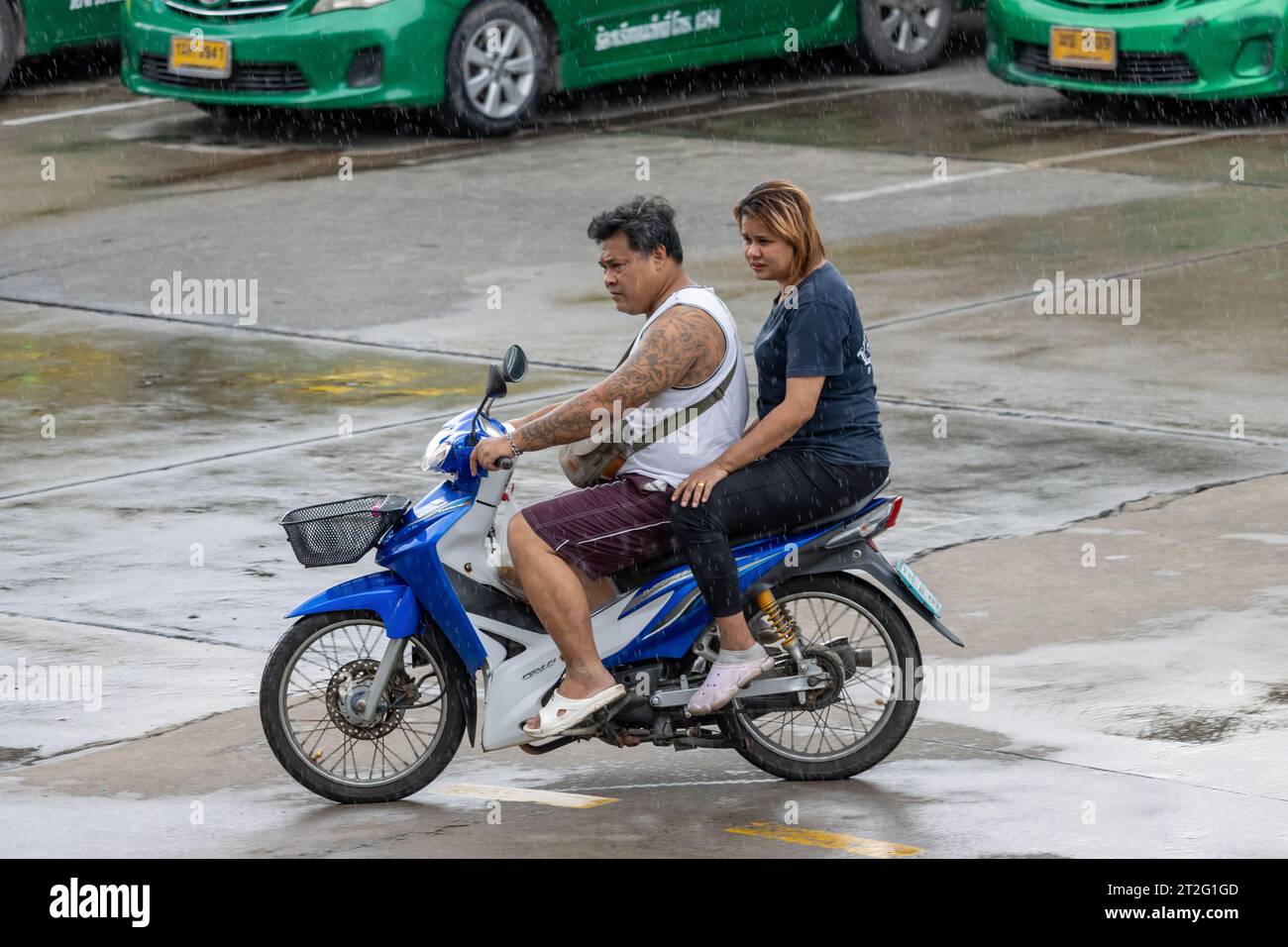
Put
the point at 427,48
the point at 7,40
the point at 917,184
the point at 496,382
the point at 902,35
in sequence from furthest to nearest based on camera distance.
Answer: the point at 902,35
the point at 7,40
the point at 427,48
the point at 917,184
the point at 496,382

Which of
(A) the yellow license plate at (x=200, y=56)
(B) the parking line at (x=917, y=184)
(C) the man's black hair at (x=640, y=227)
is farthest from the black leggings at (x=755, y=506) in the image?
(A) the yellow license plate at (x=200, y=56)

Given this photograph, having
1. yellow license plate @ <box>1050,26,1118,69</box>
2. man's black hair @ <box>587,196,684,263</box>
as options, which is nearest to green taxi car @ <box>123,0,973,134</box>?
yellow license plate @ <box>1050,26,1118,69</box>

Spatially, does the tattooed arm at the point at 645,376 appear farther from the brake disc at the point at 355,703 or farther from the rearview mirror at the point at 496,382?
the brake disc at the point at 355,703

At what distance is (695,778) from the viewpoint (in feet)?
20.2

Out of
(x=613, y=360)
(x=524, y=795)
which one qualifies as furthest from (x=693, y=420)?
(x=613, y=360)

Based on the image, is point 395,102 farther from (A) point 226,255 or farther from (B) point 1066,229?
(B) point 1066,229

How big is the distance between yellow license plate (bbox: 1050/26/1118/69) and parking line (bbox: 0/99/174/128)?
21.3ft

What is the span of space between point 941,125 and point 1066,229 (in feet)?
11.6

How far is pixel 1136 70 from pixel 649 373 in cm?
1031

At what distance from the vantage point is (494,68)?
1581 cm

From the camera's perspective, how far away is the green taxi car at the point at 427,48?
15.1m

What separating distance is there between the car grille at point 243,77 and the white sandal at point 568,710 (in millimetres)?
9838

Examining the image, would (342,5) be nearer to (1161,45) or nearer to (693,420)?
(1161,45)
